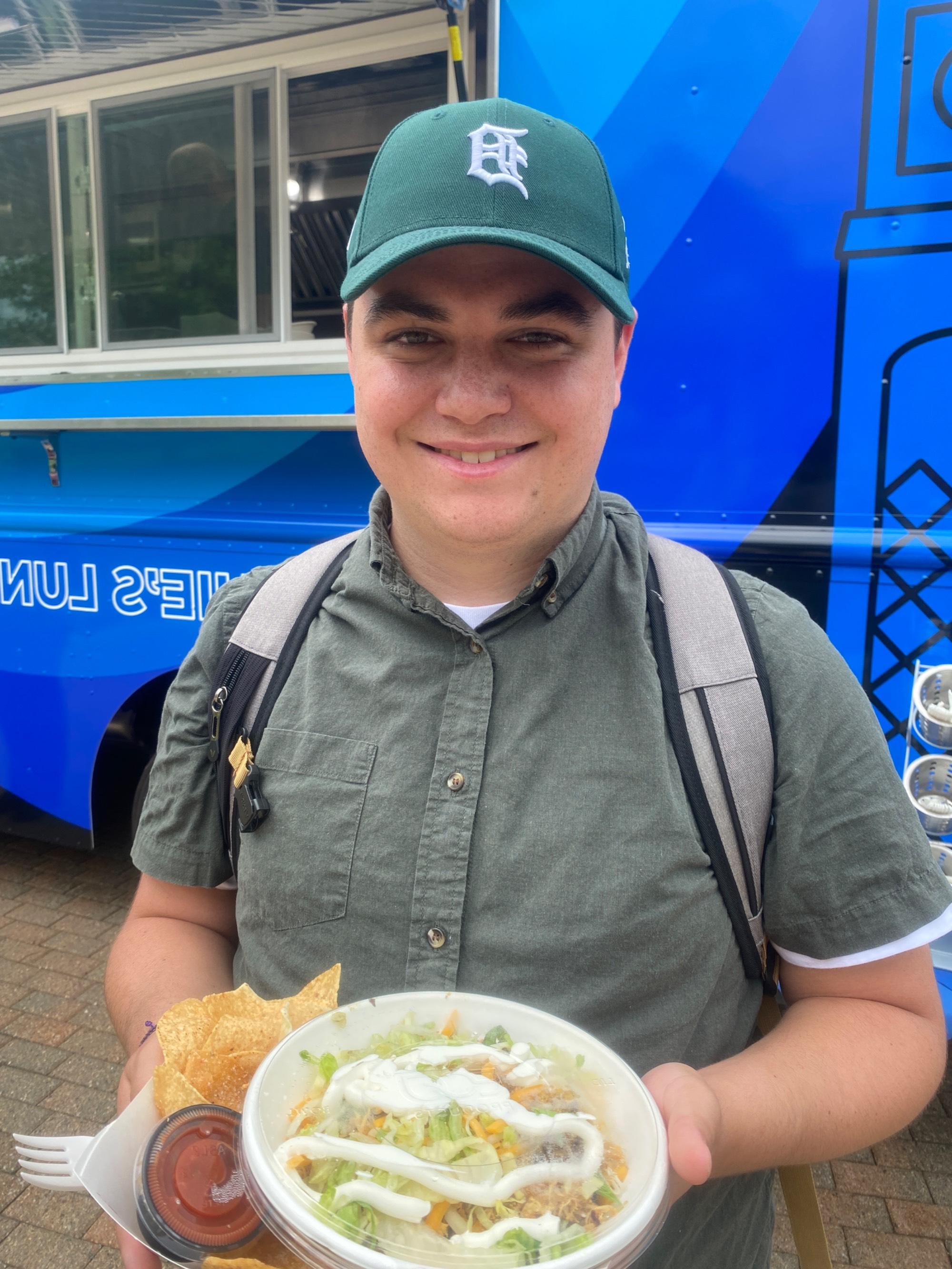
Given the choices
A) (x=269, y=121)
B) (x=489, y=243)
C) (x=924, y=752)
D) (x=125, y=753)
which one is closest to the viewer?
(x=489, y=243)

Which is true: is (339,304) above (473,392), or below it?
above

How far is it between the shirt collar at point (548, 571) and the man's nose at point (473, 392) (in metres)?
0.21

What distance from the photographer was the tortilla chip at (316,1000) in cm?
102

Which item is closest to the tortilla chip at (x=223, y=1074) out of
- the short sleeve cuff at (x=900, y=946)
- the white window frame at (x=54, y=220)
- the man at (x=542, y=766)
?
the man at (x=542, y=766)

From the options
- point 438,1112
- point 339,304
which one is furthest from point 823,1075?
point 339,304

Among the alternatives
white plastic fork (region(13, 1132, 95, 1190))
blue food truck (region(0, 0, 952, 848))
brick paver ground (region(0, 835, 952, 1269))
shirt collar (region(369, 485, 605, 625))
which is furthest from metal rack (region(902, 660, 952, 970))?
white plastic fork (region(13, 1132, 95, 1190))

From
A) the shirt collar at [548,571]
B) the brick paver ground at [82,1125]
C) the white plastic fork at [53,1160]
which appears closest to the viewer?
the white plastic fork at [53,1160]

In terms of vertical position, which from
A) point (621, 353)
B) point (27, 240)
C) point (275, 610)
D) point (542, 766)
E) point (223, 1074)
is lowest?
point (223, 1074)

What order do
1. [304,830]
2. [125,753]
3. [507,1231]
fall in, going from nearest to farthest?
[507,1231] < [304,830] < [125,753]

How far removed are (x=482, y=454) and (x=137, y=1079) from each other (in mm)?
889

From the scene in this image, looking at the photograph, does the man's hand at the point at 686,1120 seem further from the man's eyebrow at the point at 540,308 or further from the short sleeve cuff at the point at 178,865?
the man's eyebrow at the point at 540,308

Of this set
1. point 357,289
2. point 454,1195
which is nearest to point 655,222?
point 357,289

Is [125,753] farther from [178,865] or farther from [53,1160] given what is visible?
[53,1160]

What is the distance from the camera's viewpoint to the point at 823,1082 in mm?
1063
